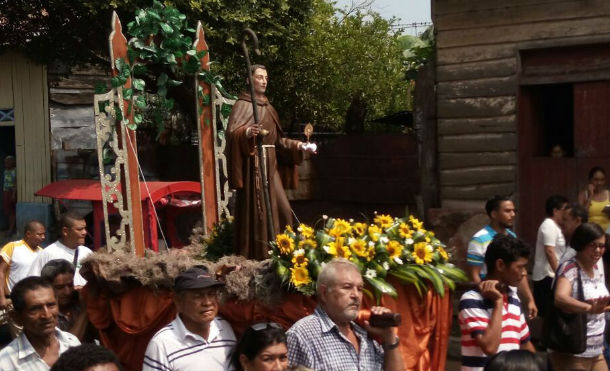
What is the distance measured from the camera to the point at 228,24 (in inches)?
583

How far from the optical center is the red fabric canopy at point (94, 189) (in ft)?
41.2

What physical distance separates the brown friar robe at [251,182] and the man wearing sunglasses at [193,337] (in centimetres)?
220

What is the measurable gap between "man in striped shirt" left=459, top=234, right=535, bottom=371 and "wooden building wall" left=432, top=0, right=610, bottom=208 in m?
Answer: 5.43

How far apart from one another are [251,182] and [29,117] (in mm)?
11184

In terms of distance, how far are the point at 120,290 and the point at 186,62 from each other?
119 inches

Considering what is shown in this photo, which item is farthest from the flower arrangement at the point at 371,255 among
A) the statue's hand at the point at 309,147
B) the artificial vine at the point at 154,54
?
the artificial vine at the point at 154,54

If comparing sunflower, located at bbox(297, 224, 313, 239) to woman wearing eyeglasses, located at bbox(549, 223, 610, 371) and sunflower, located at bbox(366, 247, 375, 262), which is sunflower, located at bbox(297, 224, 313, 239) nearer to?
sunflower, located at bbox(366, 247, 375, 262)

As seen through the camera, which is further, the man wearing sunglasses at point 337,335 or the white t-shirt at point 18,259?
the white t-shirt at point 18,259

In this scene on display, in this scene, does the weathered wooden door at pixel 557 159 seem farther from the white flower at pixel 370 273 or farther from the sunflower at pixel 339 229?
the white flower at pixel 370 273

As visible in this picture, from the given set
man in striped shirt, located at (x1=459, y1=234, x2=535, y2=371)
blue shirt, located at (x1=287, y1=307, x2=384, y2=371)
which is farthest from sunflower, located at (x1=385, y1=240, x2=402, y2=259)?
blue shirt, located at (x1=287, y1=307, x2=384, y2=371)

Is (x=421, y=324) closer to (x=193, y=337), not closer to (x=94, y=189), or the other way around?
(x=193, y=337)

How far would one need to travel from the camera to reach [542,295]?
9.08m

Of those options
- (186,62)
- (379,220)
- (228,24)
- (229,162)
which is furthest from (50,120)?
(379,220)

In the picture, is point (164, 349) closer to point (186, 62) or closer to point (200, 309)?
point (200, 309)
